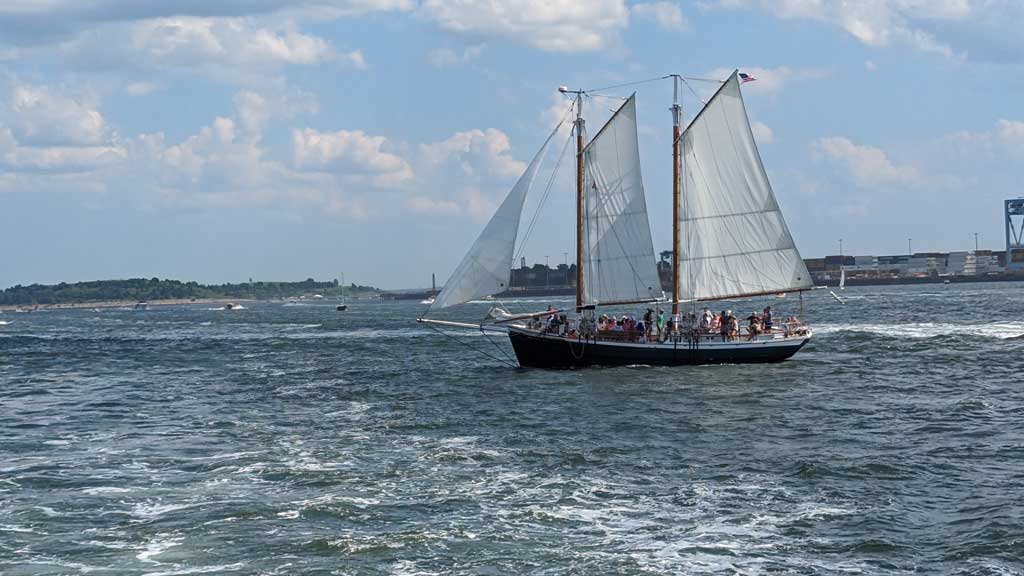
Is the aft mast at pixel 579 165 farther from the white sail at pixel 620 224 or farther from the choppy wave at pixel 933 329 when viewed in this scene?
the choppy wave at pixel 933 329

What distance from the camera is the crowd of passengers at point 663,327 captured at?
56438mm

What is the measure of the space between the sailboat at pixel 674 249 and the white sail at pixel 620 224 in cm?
5

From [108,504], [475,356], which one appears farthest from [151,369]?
[108,504]

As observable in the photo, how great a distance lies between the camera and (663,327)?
186 ft

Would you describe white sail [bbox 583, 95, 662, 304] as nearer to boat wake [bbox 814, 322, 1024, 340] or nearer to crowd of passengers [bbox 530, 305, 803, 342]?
crowd of passengers [bbox 530, 305, 803, 342]

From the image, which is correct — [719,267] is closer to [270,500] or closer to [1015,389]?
[1015,389]

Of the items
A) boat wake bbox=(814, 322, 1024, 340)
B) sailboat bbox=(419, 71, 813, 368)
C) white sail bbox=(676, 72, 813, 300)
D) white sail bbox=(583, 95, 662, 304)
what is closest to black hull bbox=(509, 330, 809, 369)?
sailboat bbox=(419, 71, 813, 368)

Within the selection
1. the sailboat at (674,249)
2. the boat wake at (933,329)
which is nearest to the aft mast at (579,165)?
the sailboat at (674,249)

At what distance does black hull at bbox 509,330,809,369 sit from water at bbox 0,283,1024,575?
0.99 meters

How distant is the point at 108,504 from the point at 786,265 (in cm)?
4190

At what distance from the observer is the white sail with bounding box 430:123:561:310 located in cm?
5441

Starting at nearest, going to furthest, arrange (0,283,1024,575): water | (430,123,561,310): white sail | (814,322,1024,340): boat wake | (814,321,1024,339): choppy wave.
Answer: (0,283,1024,575): water
(430,123,561,310): white sail
(814,322,1024,340): boat wake
(814,321,1024,339): choppy wave

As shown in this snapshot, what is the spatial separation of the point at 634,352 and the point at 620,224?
670cm

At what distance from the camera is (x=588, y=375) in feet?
177
